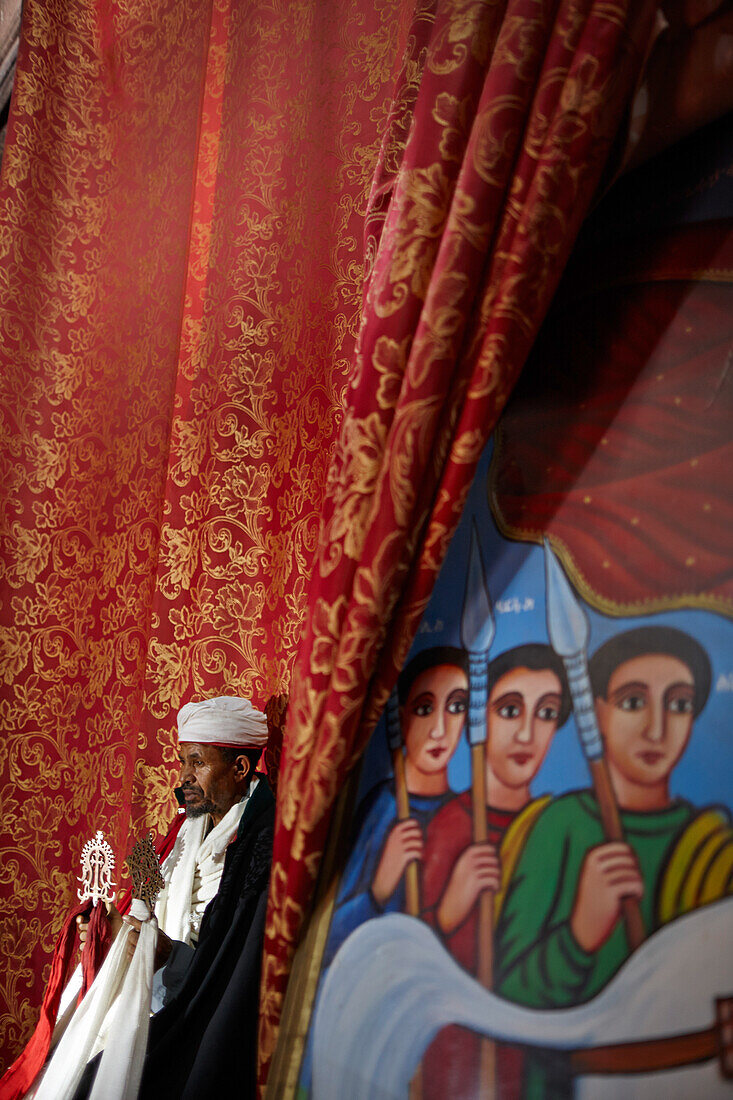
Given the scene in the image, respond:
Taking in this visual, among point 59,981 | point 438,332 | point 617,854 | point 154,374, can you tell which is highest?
point 154,374

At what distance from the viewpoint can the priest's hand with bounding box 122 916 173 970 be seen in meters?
1.54

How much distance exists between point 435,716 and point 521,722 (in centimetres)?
15

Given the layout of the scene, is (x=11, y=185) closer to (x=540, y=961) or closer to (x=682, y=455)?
(x=682, y=455)

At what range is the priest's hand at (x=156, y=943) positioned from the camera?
60.7 inches

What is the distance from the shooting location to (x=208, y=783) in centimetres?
192

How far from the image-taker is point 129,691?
9.12ft

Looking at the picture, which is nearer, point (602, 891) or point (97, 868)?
point (602, 891)

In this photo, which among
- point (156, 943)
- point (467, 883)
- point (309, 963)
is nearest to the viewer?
point (467, 883)

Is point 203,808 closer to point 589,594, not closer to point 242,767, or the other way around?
point 242,767

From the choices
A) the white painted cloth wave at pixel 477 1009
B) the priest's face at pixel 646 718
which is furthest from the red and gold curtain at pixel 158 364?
the white painted cloth wave at pixel 477 1009

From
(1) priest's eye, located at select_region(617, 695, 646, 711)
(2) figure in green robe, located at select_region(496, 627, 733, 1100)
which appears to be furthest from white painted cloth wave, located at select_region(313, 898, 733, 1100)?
(1) priest's eye, located at select_region(617, 695, 646, 711)

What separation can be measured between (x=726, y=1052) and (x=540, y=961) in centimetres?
22

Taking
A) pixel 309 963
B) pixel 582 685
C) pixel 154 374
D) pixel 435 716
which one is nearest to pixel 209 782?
pixel 309 963

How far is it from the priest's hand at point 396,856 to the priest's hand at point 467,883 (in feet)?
0.22
